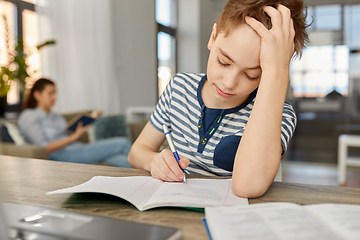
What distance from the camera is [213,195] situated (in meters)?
0.58

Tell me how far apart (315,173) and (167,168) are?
12.9ft

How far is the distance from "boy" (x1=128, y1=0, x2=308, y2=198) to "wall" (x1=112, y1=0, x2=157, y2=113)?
3.51m

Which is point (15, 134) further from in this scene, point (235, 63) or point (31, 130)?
point (235, 63)

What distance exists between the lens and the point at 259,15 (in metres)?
0.74

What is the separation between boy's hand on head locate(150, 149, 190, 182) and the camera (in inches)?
27.1

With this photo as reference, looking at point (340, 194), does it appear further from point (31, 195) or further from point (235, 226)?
point (31, 195)

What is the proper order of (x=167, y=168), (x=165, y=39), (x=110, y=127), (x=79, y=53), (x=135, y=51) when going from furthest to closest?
(x=165, y=39) → (x=135, y=51) → (x=79, y=53) → (x=110, y=127) → (x=167, y=168)

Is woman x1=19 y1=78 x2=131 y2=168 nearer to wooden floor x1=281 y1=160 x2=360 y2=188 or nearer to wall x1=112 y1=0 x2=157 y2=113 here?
wall x1=112 y1=0 x2=157 y2=113

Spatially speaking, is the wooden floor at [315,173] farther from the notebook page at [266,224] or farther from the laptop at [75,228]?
the laptop at [75,228]

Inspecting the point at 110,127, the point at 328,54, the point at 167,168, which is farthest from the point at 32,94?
the point at 328,54

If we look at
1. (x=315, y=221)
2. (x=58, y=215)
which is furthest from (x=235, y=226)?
(x=58, y=215)

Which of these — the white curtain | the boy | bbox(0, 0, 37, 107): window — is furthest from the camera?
the white curtain

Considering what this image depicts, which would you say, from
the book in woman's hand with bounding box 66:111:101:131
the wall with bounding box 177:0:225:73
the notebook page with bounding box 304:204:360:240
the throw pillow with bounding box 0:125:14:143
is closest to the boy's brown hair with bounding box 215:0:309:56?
the notebook page with bounding box 304:204:360:240

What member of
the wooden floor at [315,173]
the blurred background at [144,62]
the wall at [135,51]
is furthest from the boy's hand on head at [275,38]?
the wall at [135,51]
